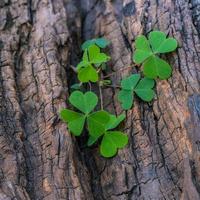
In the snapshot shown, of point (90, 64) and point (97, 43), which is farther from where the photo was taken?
point (97, 43)

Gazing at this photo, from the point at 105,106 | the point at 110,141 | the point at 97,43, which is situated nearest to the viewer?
the point at 110,141

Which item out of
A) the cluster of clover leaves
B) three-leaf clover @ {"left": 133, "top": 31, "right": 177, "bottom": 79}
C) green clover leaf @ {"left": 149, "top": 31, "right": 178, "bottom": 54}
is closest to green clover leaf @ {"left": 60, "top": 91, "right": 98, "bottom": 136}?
the cluster of clover leaves

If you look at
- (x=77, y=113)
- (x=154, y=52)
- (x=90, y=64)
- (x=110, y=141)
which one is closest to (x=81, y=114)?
(x=77, y=113)

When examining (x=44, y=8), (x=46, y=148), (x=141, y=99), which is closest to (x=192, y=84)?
(x=141, y=99)

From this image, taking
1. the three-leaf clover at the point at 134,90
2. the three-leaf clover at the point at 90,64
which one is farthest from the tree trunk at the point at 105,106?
the three-leaf clover at the point at 90,64

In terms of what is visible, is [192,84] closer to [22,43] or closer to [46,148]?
[46,148]

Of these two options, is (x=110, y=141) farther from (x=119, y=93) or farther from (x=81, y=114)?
(x=119, y=93)
